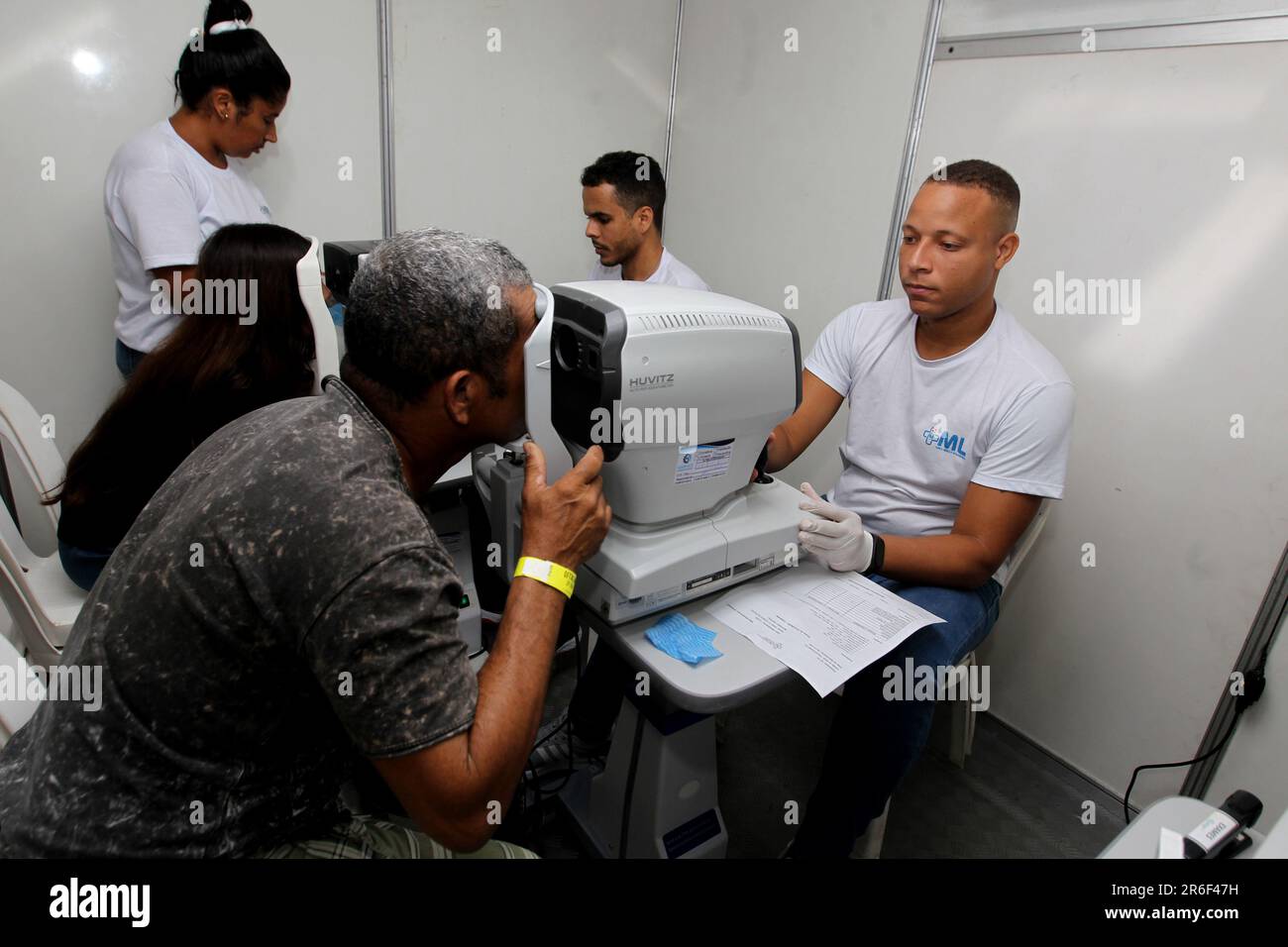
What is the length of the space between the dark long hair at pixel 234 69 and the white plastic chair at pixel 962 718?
2.19 metres

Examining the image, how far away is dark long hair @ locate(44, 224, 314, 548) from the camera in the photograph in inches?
53.0

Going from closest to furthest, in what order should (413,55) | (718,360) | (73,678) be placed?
(73,678) < (718,360) < (413,55)

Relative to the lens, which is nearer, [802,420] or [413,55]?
[802,420]

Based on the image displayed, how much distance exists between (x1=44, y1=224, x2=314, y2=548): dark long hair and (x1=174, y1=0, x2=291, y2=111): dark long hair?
0.71 meters

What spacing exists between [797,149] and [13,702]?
2563 millimetres

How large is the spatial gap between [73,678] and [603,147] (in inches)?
108

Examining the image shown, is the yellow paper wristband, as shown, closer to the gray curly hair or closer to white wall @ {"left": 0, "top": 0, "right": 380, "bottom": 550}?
the gray curly hair

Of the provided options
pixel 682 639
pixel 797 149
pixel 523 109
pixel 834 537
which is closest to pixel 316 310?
pixel 682 639

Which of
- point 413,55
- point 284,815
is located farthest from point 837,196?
point 284,815

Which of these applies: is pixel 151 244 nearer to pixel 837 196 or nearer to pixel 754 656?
pixel 754 656

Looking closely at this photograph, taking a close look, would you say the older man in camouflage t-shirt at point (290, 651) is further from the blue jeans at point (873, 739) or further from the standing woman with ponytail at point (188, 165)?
the standing woman with ponytail at point (188, 165)

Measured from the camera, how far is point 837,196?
241cm

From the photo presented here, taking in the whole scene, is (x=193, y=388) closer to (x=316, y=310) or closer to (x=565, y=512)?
(x=316, y=310)
